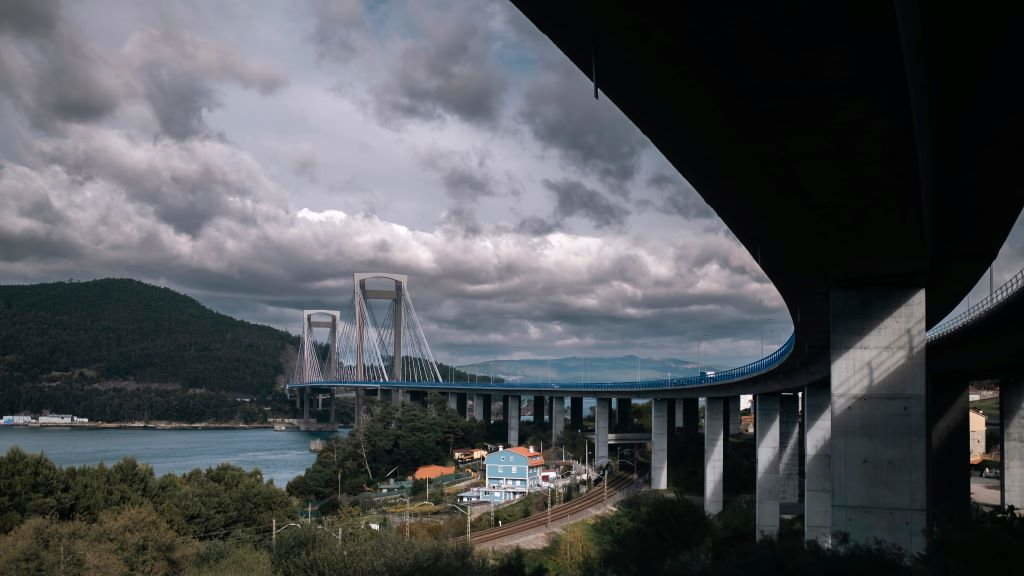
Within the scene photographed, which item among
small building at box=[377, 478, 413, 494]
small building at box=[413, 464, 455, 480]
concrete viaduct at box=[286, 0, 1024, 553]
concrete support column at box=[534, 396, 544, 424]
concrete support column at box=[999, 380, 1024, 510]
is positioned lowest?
small building at box=[377, 478, 413, 494]

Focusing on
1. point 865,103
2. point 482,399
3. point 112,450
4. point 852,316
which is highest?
point 865,103

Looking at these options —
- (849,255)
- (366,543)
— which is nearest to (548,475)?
(366,543)

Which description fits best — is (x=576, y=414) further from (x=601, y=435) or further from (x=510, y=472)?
(x=510, y=472)

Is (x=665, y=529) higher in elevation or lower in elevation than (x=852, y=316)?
lower

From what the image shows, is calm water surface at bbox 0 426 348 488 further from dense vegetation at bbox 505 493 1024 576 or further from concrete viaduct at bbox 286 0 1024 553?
concrete viaduct at bbox 286 0 1024 553

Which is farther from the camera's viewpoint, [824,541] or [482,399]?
[482,399]

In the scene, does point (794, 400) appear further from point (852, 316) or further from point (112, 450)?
point (112, 450)

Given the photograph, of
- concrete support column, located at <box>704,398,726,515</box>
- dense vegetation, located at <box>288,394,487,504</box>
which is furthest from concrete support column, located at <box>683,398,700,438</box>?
dense vegetation, located at <box>288,394,487,504</box>
